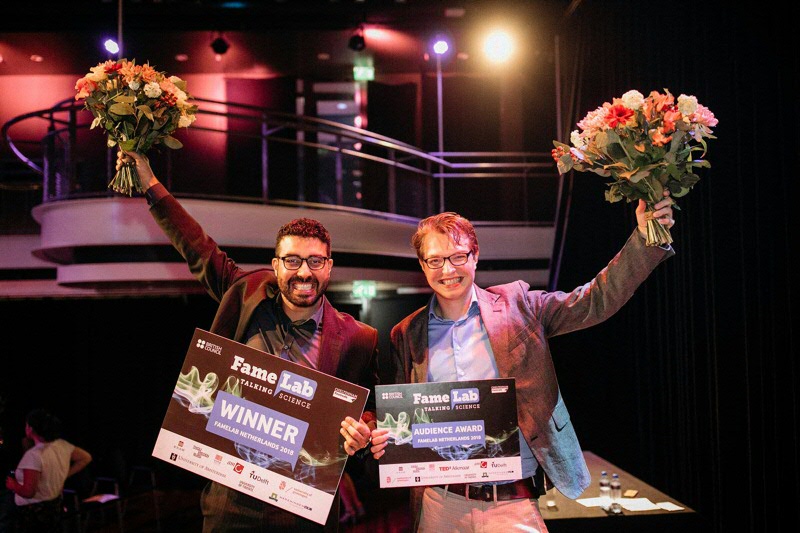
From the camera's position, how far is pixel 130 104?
2.43 metres

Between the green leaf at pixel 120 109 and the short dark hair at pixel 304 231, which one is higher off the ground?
the green leaf at pixel 120 109

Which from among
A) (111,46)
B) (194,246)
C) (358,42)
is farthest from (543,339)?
(111,46)

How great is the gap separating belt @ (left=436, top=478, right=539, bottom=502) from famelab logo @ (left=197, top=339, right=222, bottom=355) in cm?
92

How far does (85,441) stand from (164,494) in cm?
140

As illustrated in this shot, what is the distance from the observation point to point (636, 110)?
2.07 metres

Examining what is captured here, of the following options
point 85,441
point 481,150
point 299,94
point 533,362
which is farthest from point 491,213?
point 533,362

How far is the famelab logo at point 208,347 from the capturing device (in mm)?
2268

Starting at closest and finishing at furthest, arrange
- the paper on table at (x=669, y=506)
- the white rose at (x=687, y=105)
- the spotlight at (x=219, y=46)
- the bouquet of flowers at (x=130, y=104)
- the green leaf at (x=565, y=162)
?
the white rose at (x=687, y=105)
the green leaf at (x=565, y=162)
the bouquet of flowers at (x=130, y=104)
the paper on table at (x=669, y=506)
the spotlight at (x=219, y=46)

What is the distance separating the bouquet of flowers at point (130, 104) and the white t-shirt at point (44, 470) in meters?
3.40

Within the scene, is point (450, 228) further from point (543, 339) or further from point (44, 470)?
point (44, 470)

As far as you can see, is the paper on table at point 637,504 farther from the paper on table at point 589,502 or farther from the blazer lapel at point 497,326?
the blazer lapel at point 497,326

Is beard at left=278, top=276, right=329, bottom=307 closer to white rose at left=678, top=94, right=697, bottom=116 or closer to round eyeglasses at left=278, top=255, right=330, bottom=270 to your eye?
round eyeglasses at left=278, top=255, right=330, bottom=270

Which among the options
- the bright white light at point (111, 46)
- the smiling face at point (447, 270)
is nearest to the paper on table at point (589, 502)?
the smiling face at point (447, 270)

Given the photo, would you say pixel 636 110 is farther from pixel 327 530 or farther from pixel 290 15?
pixel 290 15
